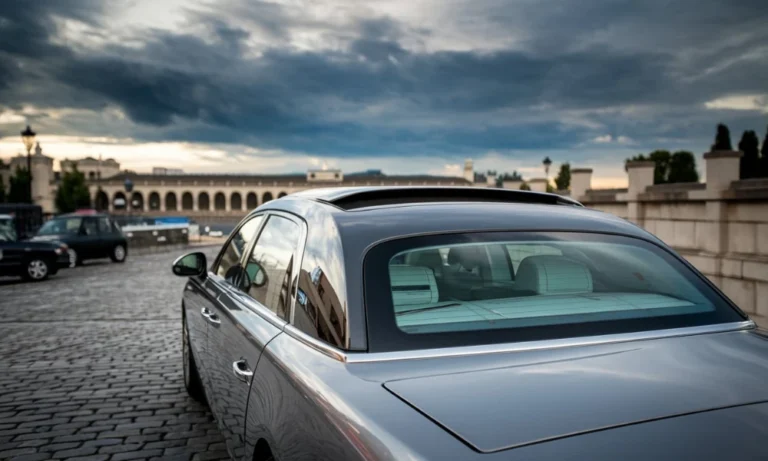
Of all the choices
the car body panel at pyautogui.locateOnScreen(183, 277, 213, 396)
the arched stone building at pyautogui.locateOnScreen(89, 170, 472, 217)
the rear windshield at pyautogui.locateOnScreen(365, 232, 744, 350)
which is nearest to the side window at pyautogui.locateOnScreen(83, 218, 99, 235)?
the car body panel at pyautogui.locateOnScreen(183, 277, 213, 396)

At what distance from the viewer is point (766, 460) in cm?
138

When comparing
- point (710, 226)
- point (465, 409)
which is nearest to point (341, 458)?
point (465, 409)

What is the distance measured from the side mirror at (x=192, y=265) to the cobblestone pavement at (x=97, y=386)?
125 centimetres

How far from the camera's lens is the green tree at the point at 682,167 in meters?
91.7

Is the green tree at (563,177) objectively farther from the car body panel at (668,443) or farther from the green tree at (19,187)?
the green tree at (19,187)

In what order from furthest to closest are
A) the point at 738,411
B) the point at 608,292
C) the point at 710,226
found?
the point at 710,226, the point at 608,292, the point at 738,411

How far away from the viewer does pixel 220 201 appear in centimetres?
16788

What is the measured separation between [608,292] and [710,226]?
1440 centimetres

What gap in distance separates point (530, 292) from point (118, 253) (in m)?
24.3

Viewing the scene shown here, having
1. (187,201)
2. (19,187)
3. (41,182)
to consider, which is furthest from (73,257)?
(187,201)

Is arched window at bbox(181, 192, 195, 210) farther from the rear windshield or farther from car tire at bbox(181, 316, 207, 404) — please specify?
the rear windshield

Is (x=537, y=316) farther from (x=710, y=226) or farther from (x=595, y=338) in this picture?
(x=710, y=226)

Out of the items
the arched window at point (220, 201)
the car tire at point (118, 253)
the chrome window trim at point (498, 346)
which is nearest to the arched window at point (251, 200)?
the arched window at point (220, 201)

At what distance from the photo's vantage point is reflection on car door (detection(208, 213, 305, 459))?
8.89ft
